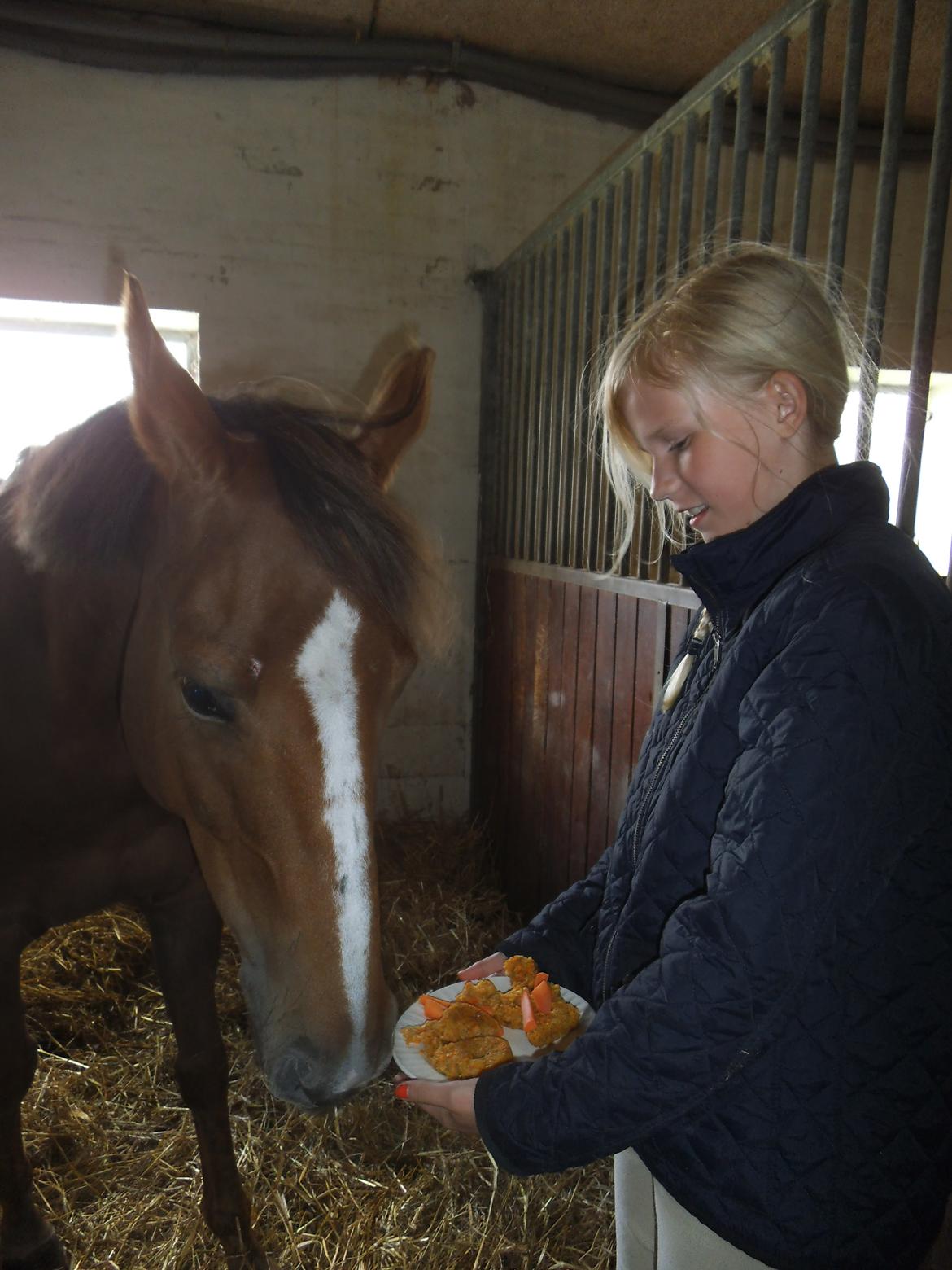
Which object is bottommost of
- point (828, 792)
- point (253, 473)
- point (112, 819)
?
point (112, 819)

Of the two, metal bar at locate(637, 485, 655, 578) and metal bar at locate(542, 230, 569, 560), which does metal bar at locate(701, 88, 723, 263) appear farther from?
metal bar at locate(542, 230, 569, 560)

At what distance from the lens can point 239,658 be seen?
3.02 feet

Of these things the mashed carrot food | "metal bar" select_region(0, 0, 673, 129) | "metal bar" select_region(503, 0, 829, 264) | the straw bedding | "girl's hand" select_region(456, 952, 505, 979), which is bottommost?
the straw bedding

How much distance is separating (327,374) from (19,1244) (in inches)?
114

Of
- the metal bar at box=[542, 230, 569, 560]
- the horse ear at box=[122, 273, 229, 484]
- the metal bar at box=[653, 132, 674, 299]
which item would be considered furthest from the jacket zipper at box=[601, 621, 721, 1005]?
the metal bar at box=[542, 230, 569, 560]

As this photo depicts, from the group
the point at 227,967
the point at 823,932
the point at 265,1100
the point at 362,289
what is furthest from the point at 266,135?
the point at 823,932

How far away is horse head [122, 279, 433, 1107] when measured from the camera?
2.93 feet

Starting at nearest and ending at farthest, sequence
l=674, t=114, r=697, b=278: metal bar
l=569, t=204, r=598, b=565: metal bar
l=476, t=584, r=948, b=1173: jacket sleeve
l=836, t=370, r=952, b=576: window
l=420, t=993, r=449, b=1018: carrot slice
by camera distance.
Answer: l=476, t=584, r=948, b=1173: jacket sleeve → l=420, t=993, r=449, b=1018: carrot slice → l=674, t=114, r=697, b=278: metal bar → l=569, t=204, r=598, b=565: metal bar → l=836, t=370, r=952, b=576: window

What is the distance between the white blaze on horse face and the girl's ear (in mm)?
530

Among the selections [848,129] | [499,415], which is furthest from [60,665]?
[499,415]

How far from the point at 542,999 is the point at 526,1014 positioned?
0.11 ft

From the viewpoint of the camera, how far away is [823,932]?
2.06 ft

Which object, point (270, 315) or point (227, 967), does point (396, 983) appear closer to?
point (227, 967)

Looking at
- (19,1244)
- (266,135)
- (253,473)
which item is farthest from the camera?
(266,135)
